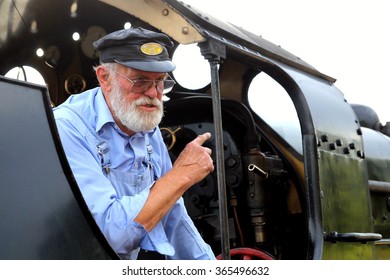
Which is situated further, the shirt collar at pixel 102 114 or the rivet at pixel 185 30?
the rivet at pixel 185 30

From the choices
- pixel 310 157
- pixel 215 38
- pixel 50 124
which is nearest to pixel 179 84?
pixel 310 157

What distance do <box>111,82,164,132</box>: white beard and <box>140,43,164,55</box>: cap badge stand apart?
0.14 m

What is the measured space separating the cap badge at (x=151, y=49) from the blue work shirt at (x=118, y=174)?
0.66 ft

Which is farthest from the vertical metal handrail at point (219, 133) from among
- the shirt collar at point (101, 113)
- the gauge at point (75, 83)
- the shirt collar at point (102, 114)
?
the gauge at point (75, 83)

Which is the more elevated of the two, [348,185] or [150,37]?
[150,37]

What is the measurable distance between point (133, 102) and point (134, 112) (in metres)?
0.03

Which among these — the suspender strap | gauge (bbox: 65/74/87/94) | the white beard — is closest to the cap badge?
the white beard

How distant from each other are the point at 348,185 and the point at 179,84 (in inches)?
35.7

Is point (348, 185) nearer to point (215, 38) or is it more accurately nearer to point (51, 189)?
point (215, 38)

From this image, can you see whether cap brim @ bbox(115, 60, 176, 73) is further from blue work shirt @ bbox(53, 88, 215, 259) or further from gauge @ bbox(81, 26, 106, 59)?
gauge @ bbox(81, 26, 106, 59)

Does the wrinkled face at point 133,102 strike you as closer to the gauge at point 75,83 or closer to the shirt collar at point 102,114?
the shirt collar at point 102,114

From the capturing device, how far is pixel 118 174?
223cm

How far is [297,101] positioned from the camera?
3029 millimetres

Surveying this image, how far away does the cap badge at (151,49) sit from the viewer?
2.26 metres
